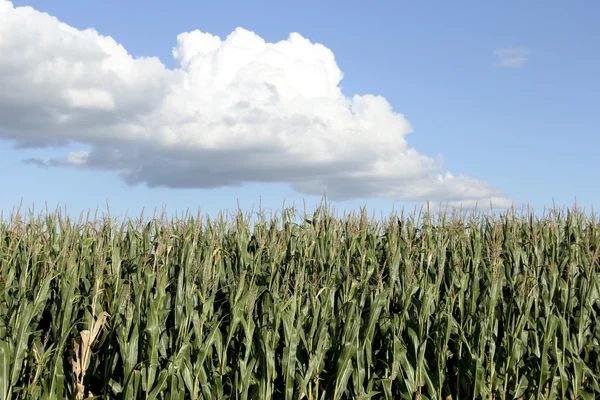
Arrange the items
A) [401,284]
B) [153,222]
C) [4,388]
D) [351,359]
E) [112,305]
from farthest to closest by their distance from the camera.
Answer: [153,222], [401,284], [112,305], [351,359], [4,388]

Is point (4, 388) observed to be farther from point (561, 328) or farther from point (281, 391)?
point (561, 328)

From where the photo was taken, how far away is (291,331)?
585 cm

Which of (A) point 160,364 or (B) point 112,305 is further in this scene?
(B) point 112,305

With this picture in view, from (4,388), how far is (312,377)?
299cm

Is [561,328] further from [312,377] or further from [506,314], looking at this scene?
[312,377]

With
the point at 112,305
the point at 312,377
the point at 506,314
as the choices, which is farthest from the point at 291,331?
the point at 506,314

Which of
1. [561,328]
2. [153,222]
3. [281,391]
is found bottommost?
[281,391]

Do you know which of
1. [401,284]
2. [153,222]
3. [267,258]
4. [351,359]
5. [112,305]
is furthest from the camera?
[153,222]

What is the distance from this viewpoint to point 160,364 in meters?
5.95

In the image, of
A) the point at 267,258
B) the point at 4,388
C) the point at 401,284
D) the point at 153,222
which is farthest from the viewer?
the point at 153,222

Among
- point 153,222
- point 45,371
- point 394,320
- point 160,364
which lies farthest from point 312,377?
point 153,222

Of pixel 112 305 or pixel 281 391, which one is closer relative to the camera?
pixel 281 391

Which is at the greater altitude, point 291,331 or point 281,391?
point 291,331

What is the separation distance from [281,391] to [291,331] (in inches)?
28.6
